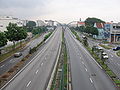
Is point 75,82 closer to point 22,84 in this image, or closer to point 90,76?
point 90,76

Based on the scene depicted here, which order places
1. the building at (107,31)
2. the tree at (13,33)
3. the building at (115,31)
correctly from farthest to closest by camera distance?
the building at (107,31) < the building at (115,31) < the tree at (13,33)

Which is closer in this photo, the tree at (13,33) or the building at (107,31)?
the tree at (13,33)

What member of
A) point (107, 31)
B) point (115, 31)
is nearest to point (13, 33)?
point (115, 31)

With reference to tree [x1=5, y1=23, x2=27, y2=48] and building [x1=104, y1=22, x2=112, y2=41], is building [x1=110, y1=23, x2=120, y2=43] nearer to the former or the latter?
building [x1=104, y1=22, x2=112, y2=41]

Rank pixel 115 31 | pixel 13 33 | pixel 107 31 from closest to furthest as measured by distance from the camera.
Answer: pixel 13 33 < pixel 115 31 < pixel 107 31

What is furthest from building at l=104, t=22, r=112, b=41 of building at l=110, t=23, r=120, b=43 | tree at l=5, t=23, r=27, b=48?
tree at l=5, t=23, r=27, b=48

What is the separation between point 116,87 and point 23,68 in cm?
2242

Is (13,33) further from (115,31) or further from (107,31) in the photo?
(107,31)

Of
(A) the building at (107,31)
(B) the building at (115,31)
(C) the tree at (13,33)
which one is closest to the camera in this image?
(C) the tree at (13,33)

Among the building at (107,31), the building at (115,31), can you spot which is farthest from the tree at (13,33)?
the building at (107,31)

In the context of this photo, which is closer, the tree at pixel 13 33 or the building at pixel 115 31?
the tree at pixel 13 33

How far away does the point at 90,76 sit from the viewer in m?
36.3

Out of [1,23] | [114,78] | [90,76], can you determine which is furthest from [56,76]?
[1,23]

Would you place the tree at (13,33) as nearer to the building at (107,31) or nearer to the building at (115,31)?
the building at (115,31)
